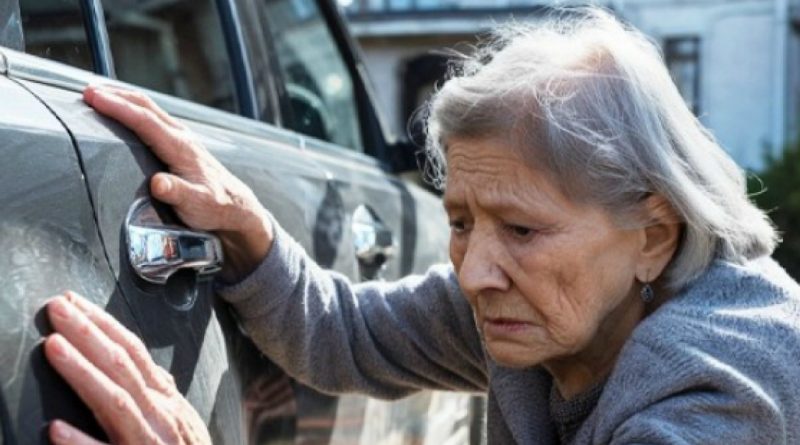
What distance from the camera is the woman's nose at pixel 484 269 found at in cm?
192

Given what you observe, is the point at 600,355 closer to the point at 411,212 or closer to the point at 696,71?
the point at 411,212

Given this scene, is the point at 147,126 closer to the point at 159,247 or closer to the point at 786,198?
the point at 159,247

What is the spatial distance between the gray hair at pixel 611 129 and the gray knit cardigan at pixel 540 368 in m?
0.09

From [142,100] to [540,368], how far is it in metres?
0.76

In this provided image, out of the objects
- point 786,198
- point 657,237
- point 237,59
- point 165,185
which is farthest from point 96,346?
point 786,198

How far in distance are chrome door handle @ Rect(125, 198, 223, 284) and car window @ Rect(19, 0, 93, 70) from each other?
0.27 m

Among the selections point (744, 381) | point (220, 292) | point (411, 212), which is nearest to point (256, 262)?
point (220, 292)

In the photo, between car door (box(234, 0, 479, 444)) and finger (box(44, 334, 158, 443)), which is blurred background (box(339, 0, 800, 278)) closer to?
car door (box(234, 0, 479, 444))

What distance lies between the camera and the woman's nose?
1.92 metres

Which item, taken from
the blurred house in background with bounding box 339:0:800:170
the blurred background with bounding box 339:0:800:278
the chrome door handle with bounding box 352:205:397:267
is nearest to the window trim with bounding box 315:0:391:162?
the chrome door handle with bounding box 352:205:397:267

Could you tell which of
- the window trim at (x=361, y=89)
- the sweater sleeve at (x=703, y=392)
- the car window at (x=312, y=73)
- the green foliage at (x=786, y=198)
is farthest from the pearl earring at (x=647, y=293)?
the green foliage at (x=786, y=198)

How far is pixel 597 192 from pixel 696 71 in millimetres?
18967

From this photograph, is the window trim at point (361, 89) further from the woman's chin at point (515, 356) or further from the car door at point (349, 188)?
the woman's chin at point (515, 356)

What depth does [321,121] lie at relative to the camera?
10.5 feet
